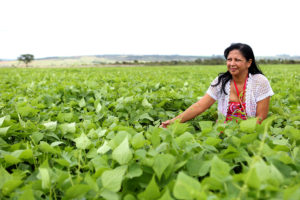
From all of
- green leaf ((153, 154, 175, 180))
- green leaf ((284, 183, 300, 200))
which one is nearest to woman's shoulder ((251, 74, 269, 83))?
green leaf ((153, 154, 175, 180))

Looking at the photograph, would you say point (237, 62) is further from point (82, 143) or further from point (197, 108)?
point (82, 143)

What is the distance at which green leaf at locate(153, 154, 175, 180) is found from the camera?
3.85ft

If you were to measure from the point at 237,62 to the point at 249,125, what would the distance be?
1.72m

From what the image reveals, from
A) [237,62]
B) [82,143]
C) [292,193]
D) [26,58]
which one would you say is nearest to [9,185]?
Answer: [82,143]

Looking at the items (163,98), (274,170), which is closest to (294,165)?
(274,170)

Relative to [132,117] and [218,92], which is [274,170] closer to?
[132,117]

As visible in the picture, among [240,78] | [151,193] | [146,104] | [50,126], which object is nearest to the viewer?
[151,193]

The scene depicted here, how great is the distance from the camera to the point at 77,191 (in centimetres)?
Answer: 107

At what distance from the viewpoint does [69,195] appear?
42.7 inches

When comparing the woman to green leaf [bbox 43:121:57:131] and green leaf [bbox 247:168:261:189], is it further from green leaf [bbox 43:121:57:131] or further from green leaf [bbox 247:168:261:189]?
green leaf [bbox 247:168:261:189]

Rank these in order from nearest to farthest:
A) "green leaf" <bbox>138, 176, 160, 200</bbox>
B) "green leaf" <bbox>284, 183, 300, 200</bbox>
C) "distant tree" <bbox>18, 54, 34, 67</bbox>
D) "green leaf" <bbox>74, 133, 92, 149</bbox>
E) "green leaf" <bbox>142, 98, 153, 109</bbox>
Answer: "green leaf" <bbox>284, 183, 300, 200</bbox> < "green leaf" <bbox>138, 176, 160, 200</bbox> < "green leaf" <bbox>74, 133, 92, 149</bbox> < "green leaf" <bbox>142, 98, 153, 109</bbox> < "distant tree" <bbox>18, 54, 34, 67</bbox>

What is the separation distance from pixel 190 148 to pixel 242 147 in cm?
34

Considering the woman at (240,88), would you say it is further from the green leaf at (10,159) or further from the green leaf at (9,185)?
the green leaf at (9,185)

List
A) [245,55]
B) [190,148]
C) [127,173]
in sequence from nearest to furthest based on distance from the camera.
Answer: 1. [127,173]
2. [190,148]
3. [245,55]
